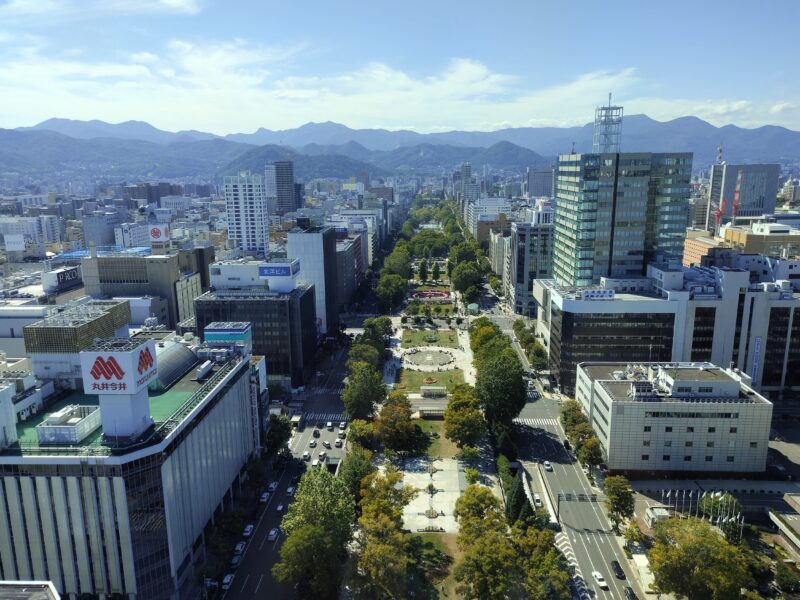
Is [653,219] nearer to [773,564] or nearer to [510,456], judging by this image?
[510,456]

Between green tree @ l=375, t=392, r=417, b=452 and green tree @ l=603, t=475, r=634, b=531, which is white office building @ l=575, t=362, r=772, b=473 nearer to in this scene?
green tree @ l=603, t=475, r=634, b=531

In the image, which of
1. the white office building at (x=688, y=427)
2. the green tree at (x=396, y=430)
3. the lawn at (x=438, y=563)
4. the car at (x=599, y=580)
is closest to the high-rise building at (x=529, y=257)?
the white office building at (x=688, y=427)

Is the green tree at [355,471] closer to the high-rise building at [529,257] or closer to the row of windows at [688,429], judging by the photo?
the row of windows at [688,429]

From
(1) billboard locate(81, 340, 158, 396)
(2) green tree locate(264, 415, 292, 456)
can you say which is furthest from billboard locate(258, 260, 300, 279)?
(1) billboard locate(81, 340, 158, 396)

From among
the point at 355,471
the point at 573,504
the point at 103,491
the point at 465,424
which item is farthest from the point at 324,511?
the point at 573,504

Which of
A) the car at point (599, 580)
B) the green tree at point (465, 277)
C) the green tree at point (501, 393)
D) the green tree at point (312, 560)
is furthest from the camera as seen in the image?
the green tree at point (465, 277)

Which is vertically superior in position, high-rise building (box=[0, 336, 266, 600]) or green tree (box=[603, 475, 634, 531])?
high-rise building (box=[0, 336, 266, 600])
